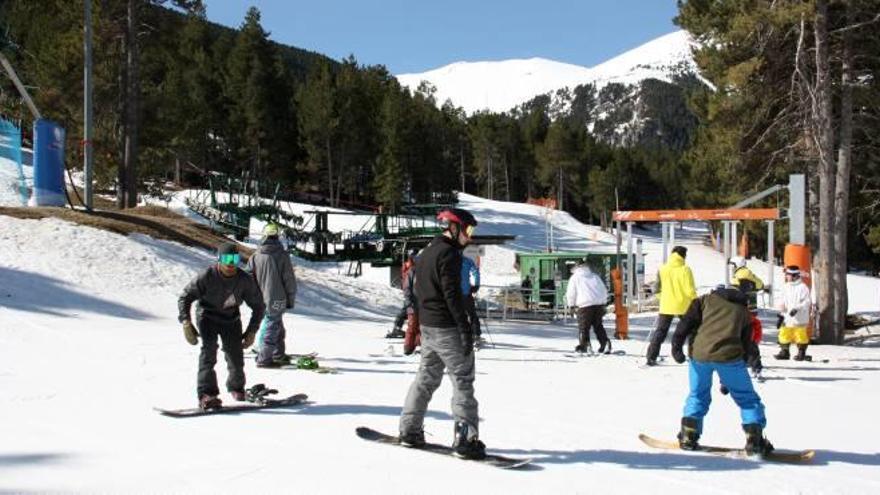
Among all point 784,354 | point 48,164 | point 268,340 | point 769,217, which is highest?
point 48,164

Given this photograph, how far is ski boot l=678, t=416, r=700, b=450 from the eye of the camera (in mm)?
6191

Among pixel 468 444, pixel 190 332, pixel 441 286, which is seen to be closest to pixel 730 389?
pixel 468 444

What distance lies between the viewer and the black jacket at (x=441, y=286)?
5.45 m

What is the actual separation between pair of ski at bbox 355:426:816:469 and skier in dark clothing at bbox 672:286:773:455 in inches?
3.5

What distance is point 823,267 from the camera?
17.3 metres

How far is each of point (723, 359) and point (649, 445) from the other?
0.98 meters

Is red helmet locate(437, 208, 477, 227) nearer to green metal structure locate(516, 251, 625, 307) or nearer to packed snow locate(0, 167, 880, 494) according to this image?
packed snow locate(0, 167, 880, 494)

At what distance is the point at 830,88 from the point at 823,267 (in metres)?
3.99

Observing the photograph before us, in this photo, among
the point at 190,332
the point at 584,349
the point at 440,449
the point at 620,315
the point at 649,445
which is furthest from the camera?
the point at 620,315

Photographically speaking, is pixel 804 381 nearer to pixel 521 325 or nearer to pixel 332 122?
pixel 521 325

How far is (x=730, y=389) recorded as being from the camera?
612 centimetres

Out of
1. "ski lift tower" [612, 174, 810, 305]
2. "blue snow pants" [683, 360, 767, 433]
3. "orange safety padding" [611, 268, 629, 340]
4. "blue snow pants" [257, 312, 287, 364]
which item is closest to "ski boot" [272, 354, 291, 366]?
"blue snow pants" [257, 312, 287, 364]

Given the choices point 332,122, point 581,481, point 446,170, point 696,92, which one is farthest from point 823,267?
point 446,170

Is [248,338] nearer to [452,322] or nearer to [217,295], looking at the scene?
[217,295]
